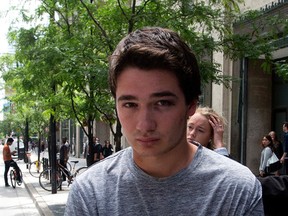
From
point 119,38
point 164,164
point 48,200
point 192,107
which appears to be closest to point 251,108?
point 48,200

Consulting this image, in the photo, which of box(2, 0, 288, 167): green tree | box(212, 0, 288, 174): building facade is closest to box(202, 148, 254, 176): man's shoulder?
box(2, 0, 288, 167): green tree

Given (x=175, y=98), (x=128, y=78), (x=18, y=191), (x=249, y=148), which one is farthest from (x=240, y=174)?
(x=18, y=191)

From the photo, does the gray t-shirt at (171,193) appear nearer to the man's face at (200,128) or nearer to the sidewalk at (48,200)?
the man's face at (200,128)

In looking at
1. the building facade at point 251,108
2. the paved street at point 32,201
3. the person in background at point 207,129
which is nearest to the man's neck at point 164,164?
the person in background at point 207,129

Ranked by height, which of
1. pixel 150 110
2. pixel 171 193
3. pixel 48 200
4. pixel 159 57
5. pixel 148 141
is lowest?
pixel 48 200

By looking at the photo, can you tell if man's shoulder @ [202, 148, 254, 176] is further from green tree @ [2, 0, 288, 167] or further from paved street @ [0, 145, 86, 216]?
paved street @ [0, 145, 86, 216]

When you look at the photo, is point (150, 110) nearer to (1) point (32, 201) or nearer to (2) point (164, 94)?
(2) point (164, 94)

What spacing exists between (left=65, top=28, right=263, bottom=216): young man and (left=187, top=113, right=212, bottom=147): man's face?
1676 mm

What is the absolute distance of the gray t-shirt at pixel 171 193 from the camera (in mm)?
1606

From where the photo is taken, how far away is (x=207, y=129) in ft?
11.4

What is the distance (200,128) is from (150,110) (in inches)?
73.4

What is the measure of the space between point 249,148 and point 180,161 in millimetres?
13791

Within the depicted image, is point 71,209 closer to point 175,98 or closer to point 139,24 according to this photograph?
point 175,98

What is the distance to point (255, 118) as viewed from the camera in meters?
15.3
